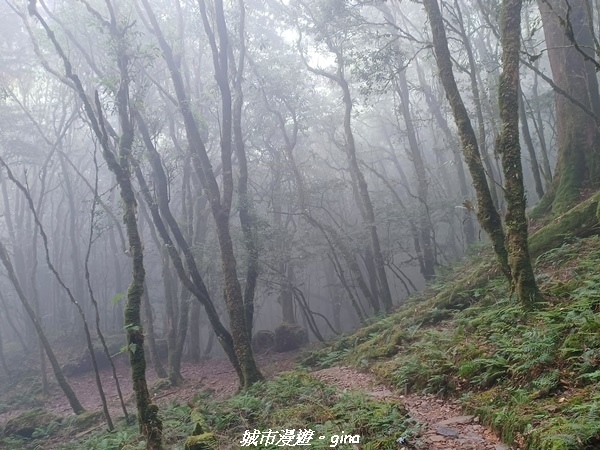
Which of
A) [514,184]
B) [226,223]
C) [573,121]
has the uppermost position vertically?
[573,121]

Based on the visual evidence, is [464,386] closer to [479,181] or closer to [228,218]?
[479,181]

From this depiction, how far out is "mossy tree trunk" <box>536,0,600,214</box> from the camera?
32.3 ft

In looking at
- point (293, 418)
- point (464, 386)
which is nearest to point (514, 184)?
point (464, 386)

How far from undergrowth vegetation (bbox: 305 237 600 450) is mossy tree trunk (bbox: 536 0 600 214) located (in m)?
2.25

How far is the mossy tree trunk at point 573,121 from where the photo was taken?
32.3 feet

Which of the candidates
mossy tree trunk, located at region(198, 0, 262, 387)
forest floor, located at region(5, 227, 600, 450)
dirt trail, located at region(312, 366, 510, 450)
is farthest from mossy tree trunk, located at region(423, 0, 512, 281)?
mossy tree trunk, located at region(198, 0, 262, 387)

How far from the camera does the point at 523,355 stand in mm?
4953

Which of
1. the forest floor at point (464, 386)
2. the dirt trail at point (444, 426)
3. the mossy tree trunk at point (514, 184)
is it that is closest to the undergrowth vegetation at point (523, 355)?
the forest floor at point (464, 386)

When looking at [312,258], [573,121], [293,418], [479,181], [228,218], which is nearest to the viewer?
[293,418]

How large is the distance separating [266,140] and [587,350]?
20924mm

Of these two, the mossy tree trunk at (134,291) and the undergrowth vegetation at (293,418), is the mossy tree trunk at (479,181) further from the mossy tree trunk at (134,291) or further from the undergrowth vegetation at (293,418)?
the mossy tree trunk at (134,291)

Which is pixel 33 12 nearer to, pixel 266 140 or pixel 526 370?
pixel 526 370

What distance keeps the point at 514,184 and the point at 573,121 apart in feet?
17.8

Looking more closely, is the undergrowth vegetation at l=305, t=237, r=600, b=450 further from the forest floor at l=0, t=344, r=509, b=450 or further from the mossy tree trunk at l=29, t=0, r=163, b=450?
the mossy tree trunk at l=29, t=0, r=163, b=450
